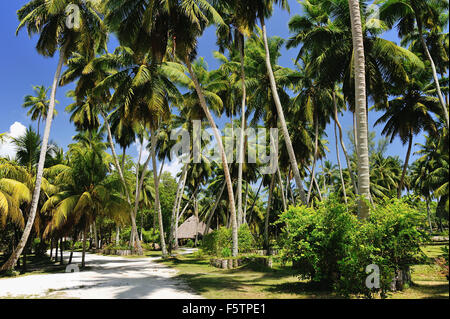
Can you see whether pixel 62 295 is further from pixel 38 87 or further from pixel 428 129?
pixel 38 87

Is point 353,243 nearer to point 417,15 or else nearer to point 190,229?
point 417,15

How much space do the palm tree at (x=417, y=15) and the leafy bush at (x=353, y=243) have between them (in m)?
9.33

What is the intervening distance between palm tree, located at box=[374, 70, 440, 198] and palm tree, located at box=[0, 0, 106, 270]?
19304mm

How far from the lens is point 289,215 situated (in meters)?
8.06

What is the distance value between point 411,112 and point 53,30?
24033mm

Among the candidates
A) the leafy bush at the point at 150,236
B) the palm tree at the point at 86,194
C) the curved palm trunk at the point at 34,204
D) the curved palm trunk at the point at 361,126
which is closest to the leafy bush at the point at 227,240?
the palm tree at the point at 86,194

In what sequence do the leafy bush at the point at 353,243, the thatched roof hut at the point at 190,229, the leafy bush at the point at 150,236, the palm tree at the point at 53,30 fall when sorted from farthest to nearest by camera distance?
the thatched roof hut at the point at 190,229 < the leafy bush at the point at 150,236 < the palm tree at the point at 53,30 < the leafy bush at the point at 353,243

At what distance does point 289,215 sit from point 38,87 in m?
32.5

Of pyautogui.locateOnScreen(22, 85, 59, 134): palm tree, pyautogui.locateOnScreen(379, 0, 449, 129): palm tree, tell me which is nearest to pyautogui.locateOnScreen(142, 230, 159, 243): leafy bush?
pyautogui.locateOnScreen(22, 85, 59, 134): palm tree

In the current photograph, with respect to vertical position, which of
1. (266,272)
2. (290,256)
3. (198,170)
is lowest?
(266,272)

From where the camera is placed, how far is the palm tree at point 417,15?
13523mm

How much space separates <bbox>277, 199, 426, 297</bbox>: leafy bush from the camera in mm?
6230

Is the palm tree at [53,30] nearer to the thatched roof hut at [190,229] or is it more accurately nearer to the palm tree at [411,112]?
the palm tree at [411,112]
